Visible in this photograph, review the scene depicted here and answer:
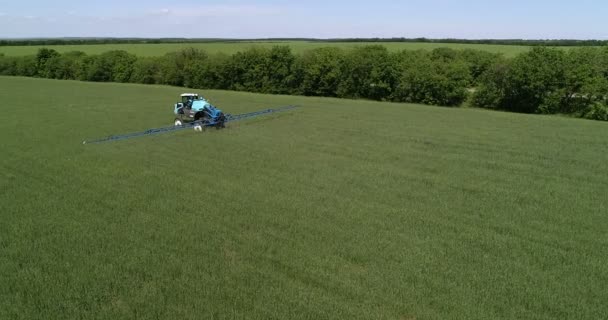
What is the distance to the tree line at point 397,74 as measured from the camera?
28.1 metres

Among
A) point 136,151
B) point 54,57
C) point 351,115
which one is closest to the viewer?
point 136,151

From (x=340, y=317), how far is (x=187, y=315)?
2.08 metres

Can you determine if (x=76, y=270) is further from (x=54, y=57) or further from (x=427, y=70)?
(x=54, y=57)

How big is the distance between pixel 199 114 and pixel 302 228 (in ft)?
41.1

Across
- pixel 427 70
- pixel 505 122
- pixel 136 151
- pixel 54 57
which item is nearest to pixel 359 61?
pixel 427 70

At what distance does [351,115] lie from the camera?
2503cm

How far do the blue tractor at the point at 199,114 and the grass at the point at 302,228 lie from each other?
6.13ft

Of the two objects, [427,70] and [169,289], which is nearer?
[169,289]

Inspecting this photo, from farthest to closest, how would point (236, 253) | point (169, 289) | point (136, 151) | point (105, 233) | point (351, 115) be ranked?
point (351, 115)
point (136, 151)
point (105, 233)
point (236, 253)
point (169, 289)

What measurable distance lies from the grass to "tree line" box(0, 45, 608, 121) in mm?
12640

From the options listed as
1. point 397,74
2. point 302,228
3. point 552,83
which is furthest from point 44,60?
point 302,228

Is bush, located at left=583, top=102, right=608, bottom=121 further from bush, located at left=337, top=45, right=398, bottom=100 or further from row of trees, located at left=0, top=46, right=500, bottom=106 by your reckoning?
bush, located at left=337, top=45, right=398, bottom=100

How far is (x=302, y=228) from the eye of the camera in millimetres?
9062

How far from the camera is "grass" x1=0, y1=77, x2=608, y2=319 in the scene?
21.5 ft
